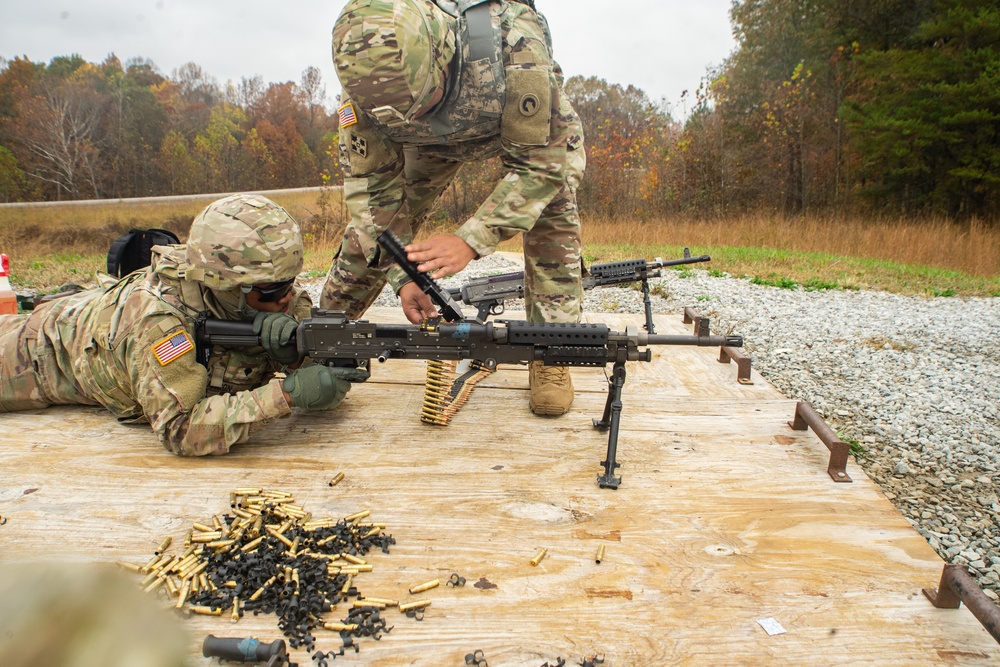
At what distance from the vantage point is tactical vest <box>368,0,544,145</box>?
132 inches

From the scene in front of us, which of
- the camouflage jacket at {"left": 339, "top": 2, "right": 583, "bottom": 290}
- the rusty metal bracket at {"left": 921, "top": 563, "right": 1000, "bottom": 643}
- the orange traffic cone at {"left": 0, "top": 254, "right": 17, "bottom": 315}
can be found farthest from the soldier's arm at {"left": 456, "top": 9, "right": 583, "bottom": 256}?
the orange traffic cone at {"left": 0, "top": 254, "right": 17, "bottom": 315}

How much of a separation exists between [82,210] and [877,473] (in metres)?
19.7

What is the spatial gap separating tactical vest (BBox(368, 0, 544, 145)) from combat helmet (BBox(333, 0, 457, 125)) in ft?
0.70

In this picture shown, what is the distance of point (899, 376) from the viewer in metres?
5.45

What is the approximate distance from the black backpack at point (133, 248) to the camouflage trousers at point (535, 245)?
126 centimetres

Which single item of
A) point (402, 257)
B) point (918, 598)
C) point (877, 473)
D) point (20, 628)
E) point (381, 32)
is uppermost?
point (381, 32)

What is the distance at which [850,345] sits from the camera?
6.30 metres

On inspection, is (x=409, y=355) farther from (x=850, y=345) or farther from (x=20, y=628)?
(x=850, y=345)

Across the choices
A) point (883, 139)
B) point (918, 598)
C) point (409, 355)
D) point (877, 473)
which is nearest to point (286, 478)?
point (409, 355)

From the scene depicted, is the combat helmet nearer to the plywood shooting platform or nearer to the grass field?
the plywood shooting platform

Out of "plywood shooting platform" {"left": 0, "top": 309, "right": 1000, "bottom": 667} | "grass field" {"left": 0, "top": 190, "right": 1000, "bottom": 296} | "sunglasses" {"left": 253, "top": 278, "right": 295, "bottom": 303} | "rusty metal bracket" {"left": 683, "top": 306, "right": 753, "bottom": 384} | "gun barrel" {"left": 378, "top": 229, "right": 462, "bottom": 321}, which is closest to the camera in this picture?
"plywood shooting platform" {"left": 0, "top": 309, "right": 1000, "bottom": 667}

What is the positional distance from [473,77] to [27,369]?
3.12 meters

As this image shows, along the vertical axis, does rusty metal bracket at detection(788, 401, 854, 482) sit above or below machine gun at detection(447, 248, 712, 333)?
below

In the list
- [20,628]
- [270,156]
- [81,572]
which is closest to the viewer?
[20,628]
